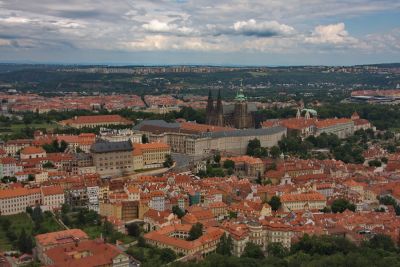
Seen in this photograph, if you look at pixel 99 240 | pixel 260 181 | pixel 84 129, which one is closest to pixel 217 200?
pixel 260 181

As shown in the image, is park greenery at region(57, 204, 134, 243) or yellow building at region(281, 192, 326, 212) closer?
park greenery at region(57, 204, 134, 243)

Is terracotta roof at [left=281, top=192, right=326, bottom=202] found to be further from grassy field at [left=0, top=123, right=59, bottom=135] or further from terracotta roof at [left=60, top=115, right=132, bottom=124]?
terracotta roof at [left=60, top=115, right=132, bottom=124]

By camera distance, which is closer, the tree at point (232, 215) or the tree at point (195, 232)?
the tree at point (195, 232)

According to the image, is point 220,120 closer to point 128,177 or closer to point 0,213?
point 128,177

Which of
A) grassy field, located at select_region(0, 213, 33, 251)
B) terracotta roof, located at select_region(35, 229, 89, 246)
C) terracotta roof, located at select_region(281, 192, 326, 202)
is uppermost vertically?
terracotta roof, located at select_region(35, 229, 89, 246)

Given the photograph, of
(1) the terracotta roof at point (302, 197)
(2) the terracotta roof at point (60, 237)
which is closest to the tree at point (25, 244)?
(2) the terracotta roof at point (60, 237)

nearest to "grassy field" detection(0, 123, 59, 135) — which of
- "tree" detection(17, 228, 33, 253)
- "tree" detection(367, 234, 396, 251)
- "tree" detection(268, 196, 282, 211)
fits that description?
"tree" detection(268, 196, 282, 211)

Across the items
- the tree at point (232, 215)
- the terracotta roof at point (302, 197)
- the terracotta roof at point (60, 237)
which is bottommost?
the tree at point (232, 215)

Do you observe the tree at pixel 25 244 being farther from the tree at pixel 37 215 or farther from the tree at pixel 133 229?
the tree at pixel 133 229
